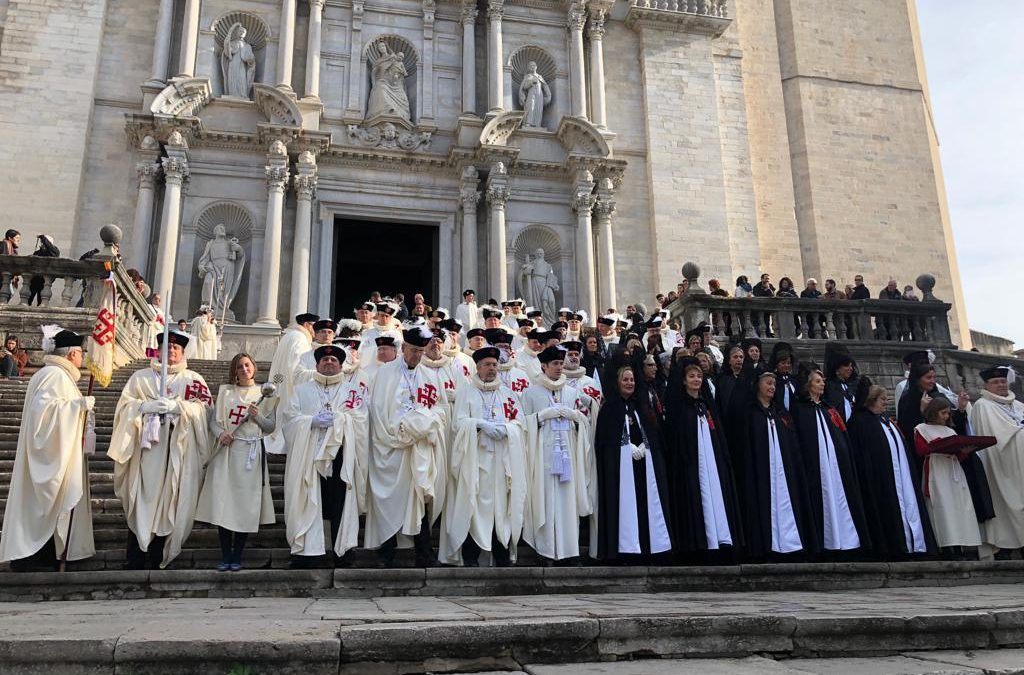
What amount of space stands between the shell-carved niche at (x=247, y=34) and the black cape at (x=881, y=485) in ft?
53.7

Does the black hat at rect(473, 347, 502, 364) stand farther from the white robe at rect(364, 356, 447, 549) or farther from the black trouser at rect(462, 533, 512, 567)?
the black trouser at rect(462, 533, 512, 567)

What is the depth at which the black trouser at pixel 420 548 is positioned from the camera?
6730 mm

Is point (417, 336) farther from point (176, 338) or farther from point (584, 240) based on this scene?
point (584, 240)

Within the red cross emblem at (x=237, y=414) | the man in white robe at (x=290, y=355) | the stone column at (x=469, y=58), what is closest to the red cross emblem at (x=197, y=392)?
the red cross emblem at (x=237, y=414)

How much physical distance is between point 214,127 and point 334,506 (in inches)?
540

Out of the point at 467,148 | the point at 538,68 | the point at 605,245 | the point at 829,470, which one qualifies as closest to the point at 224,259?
the point at 467,148

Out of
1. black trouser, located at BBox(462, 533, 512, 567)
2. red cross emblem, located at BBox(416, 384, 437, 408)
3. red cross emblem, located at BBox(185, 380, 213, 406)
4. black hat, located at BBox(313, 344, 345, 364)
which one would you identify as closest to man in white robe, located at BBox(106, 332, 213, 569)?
red cross emblem, located at BBox(185, 380, 213, 406)

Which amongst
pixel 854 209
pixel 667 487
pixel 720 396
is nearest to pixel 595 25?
pixel 854 209

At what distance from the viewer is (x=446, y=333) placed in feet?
35.3

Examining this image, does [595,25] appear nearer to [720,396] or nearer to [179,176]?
[179,176]

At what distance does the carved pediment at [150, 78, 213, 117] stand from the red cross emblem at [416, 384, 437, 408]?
12928mm

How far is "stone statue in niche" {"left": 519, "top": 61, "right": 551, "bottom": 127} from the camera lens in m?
19.9

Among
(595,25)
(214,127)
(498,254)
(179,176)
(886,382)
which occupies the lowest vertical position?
(886,382)

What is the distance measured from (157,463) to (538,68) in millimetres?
16979
